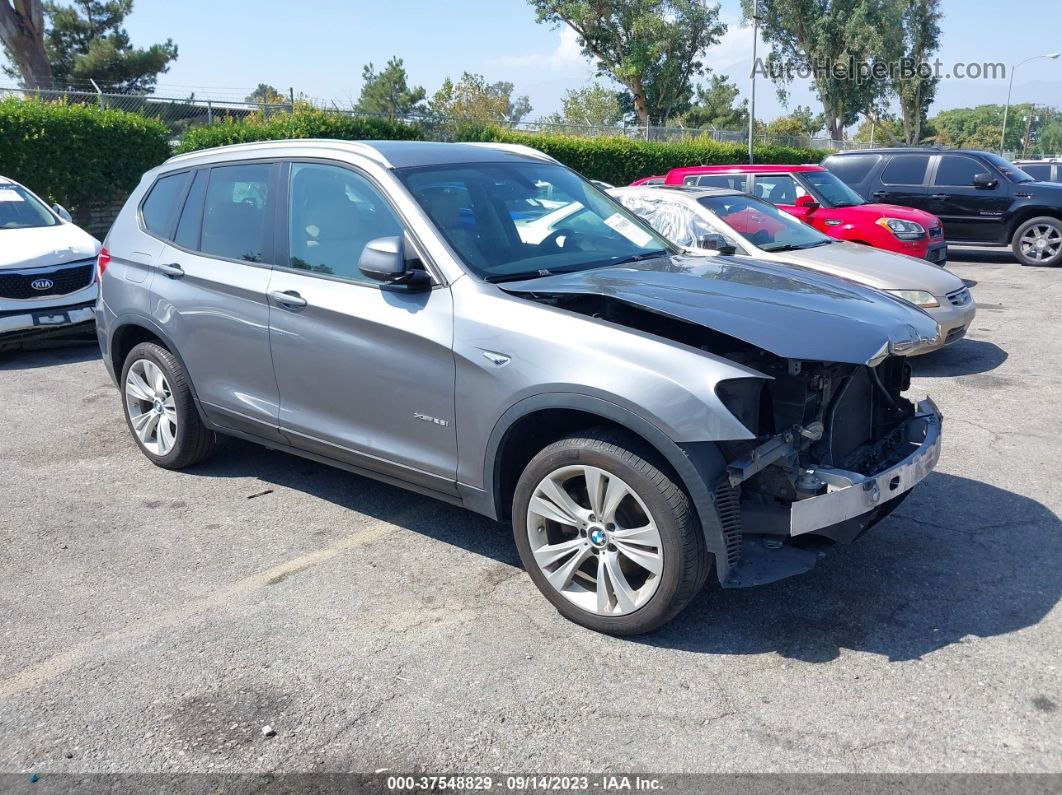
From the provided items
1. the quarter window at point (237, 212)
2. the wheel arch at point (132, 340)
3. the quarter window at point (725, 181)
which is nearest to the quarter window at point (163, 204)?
the quarter window at point (237, 212)

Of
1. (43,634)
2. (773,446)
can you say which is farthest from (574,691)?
(43,634)

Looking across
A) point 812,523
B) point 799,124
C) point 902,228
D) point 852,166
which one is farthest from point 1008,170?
point 799,124

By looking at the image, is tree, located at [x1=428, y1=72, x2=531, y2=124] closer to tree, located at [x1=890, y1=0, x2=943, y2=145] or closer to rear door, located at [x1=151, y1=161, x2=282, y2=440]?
tree, located at [x1=890, y1=0, x2=943, y2=145]

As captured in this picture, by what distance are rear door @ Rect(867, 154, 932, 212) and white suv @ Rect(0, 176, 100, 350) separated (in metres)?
11.8

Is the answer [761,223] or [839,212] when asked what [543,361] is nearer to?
[761,223]

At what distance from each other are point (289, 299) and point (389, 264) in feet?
2.64

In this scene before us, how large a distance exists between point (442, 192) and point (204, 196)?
168 centimetres

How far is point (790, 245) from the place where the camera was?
827 centimetres

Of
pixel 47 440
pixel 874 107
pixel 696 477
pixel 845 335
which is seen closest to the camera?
pixel 696 477

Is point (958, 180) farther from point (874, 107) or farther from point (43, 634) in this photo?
point (874, 107)

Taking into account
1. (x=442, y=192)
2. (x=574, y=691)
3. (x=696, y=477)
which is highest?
(x=442, y=192)

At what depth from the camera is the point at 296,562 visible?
4.34 meters

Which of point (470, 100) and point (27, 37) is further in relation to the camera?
point (470, 100)

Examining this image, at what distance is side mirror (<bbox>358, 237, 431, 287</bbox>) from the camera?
3881 mm
